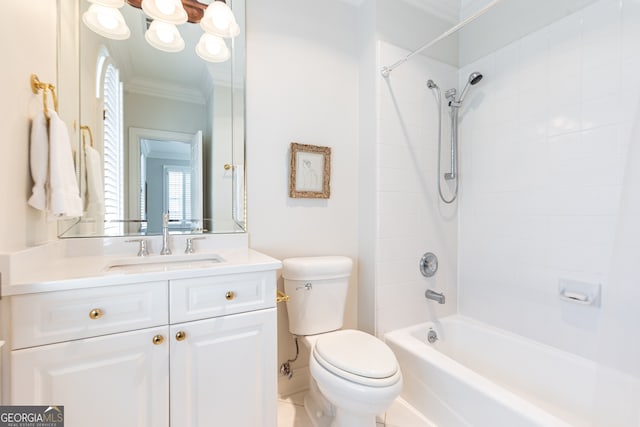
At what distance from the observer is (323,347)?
133 cm

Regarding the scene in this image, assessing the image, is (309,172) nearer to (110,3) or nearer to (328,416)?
(110,3)

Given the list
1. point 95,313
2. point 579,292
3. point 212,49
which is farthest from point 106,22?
point 579,292

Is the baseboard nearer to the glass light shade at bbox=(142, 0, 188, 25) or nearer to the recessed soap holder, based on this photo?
the recessed soap holder

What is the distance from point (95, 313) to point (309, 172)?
4.03 ft

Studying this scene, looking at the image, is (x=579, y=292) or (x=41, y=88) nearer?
(x=41, y=88)

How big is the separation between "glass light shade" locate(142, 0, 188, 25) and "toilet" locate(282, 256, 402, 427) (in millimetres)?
1345

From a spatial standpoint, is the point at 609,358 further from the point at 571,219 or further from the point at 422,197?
the point at 422,197

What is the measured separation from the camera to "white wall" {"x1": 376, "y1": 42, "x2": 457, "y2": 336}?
1798 mm

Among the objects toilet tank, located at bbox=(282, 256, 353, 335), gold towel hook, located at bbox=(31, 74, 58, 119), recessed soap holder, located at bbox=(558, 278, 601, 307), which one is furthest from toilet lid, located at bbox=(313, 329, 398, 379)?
gold towel hook, located at bbox=(31, 74, 58, 119)

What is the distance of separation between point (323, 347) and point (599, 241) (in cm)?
147

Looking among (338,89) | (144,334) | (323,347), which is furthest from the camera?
(338,89)

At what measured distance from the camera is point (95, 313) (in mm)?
→ 911

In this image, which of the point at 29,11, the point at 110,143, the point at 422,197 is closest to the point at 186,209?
the point at 110,143
